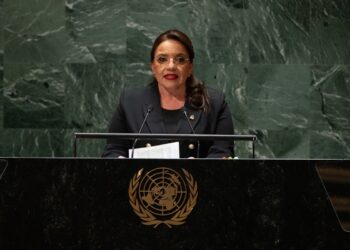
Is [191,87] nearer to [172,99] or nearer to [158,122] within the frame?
[172,99]

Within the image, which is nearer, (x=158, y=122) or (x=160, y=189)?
(x=160, y=189)

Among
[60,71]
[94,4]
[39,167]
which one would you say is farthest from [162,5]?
[39,167]

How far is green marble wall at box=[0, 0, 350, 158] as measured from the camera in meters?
4.33

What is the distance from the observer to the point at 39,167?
184 centimetres

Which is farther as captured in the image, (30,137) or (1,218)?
(30,137)

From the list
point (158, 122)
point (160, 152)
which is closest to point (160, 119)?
point (158, 122)

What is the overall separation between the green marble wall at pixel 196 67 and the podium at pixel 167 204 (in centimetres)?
254

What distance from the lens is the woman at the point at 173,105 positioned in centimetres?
288

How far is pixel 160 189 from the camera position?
72.9 inches

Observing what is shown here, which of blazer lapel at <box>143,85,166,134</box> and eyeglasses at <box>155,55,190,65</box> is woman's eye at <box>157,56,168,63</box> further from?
blazer lapel at <box>143,85,166,134</box>

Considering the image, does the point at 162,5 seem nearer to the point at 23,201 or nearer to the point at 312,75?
the point at 312,75

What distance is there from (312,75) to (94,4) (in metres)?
1.66

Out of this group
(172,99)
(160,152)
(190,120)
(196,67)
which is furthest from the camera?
(196,67)

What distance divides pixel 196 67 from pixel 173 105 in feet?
4.81
